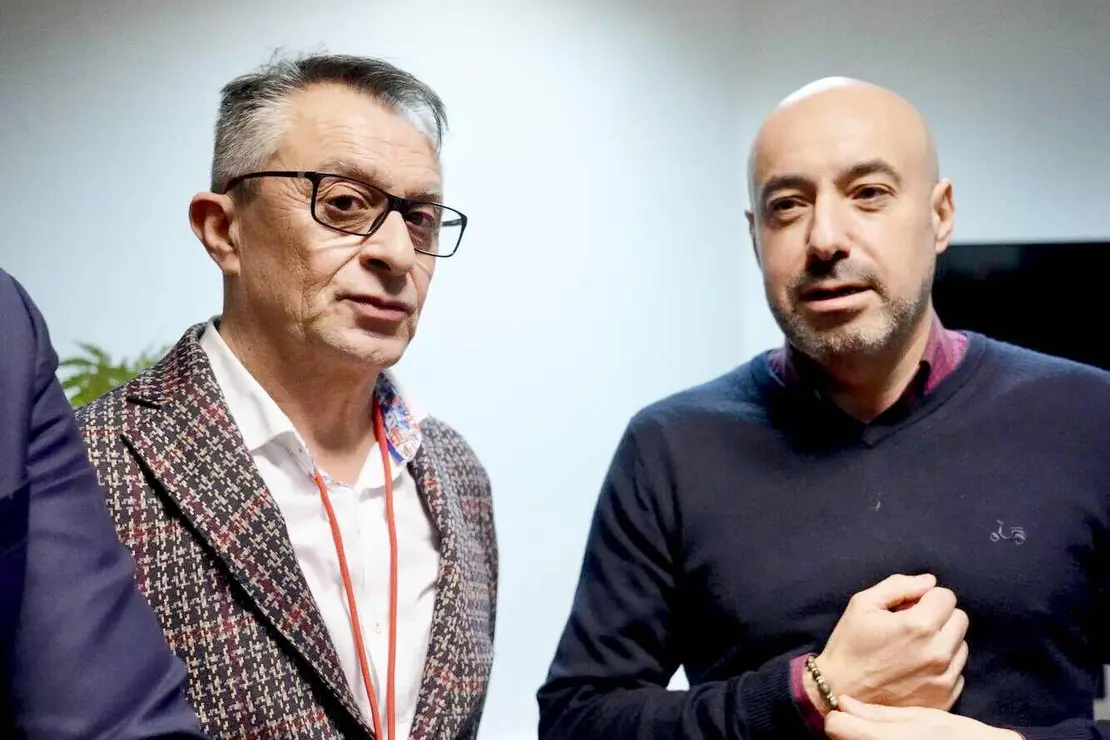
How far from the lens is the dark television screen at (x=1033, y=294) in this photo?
1943mm

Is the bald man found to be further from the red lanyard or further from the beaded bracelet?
the red lanyard

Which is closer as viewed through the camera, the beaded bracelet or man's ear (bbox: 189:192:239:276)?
the beaded bracelet

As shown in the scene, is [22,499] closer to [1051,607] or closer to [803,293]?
[803,293]

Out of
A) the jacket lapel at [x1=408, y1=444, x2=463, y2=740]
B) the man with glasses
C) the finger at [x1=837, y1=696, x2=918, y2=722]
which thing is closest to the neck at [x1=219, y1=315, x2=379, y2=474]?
the man with glasses

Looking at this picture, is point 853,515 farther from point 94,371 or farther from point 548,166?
point 94,371

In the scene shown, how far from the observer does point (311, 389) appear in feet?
4.15

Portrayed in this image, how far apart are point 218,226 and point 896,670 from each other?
1.10m

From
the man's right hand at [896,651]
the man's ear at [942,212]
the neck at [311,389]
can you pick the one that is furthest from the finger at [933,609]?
the neck at [311,389]

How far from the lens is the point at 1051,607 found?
117 cm

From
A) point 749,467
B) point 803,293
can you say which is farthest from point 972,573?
point 803,293

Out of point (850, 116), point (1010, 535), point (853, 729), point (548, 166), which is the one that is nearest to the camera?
point (853, 729)

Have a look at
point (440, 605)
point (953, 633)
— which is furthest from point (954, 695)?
point (440, 605)

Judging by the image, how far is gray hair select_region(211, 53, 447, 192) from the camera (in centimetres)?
125

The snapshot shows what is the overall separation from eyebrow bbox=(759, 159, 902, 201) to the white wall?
1.19m
